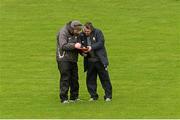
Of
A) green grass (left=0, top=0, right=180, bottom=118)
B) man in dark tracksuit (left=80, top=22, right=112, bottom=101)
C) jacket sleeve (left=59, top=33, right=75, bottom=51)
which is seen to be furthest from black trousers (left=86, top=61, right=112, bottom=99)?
jacket sleeve (left=59, top=33, right=75, bottom=51)

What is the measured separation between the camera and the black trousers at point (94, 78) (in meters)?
21.5

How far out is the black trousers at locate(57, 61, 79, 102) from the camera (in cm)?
2111

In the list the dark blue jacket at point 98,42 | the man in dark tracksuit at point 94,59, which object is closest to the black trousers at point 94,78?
the man in dark tracksuit at point 94,59

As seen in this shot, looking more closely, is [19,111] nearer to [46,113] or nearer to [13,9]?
[46,113]

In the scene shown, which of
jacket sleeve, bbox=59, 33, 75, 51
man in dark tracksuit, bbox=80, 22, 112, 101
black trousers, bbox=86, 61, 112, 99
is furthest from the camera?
black trousers, bbox=86, 61, 112, 99

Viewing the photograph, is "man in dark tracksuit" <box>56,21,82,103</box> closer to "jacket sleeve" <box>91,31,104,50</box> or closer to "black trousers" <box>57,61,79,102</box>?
"black trousers" <box>57,61,79,102</box>

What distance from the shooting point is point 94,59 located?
21.5 m

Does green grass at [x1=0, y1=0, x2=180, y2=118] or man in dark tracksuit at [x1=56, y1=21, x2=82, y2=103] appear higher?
man in dark tracksuit at [x1=56, y1=21, x2=82, y2=103]

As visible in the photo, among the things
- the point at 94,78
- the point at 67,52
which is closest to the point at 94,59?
the point at 94,78

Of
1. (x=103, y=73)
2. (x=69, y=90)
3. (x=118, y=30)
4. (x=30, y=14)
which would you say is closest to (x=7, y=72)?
(x=69, y=90)

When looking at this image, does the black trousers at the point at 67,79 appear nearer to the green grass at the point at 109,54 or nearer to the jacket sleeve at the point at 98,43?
the green grass at the point at 109,54

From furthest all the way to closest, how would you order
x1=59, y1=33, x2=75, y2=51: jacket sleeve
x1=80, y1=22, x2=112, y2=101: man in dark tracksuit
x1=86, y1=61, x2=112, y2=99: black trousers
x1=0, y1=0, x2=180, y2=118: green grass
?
1. x1=86, y1=61, x2=112, y2=99: black trousers
2. x1=80, y1=22, x2=112, y2=101: man in dark tracksuit
3. x1=0, y1=0, x2=180, y2=118: green grass
4. x1=59, y1=33, x2=75, y2=51: jacket sleeve

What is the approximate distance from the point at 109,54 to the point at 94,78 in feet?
22.8

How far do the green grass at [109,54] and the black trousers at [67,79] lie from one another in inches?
14.7
